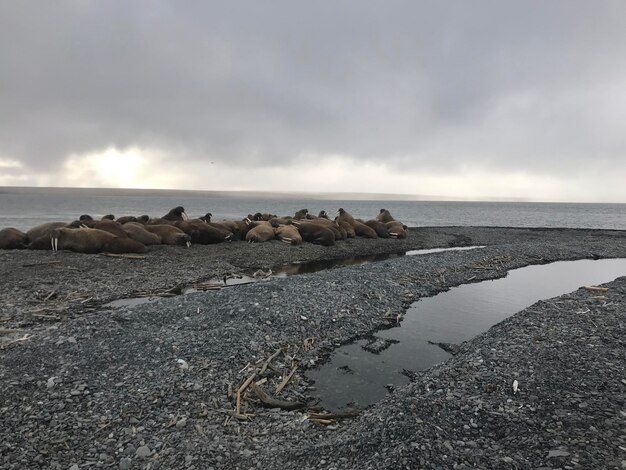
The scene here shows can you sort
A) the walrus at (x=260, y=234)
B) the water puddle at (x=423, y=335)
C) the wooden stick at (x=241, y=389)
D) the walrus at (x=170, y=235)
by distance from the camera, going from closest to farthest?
the wooden stick at (x=241, y=389), the water puddle at (x=423, y=335), the walrus at (x=170, y=235), the walrus at (x=260, y=234)

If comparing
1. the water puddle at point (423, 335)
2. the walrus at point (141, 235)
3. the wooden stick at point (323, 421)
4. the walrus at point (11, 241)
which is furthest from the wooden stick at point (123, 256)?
the wooden stick at point (323, 421)

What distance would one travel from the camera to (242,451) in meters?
5.37

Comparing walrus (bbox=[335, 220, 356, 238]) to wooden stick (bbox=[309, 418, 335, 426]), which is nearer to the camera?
wooden stick (bbox=[309, 418, 335, 426])

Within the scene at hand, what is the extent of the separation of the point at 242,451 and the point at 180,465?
2.56 ft

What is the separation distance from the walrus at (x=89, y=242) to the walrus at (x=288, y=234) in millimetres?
8571

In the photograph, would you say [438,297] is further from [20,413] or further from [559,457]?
[20,413]

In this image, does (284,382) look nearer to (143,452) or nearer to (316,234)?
(143,452)

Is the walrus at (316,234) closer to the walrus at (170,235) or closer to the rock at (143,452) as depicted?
the walrus at (170,235)

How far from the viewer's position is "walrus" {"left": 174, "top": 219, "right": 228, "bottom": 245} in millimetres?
23781

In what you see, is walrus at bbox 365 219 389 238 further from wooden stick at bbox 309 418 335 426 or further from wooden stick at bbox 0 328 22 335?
wooden stick at bbox 309 418 335 426

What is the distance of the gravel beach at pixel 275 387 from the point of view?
5090 mm

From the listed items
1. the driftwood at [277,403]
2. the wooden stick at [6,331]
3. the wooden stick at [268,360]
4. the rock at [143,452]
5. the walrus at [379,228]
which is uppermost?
the walrus at [379,228]

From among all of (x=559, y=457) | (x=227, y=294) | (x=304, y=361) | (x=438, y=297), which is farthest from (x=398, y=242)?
(x=559, y=457)

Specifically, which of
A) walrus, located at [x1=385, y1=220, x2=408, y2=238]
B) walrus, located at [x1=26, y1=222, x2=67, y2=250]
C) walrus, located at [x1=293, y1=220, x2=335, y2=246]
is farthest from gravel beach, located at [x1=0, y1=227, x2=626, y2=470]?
walrus, located at [x1=385, y1=220, x2=408, y2=238]
